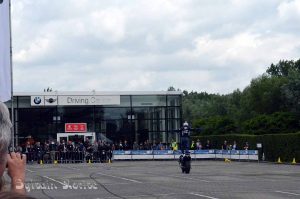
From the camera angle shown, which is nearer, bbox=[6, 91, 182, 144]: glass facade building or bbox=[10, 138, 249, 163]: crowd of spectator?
bbox=[10, 138, 249, 163]: crowd of spectator

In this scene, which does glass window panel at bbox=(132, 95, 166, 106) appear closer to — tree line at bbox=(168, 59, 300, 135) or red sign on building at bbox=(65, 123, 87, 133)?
tree line at bbox=(168, 59, 300, 135)

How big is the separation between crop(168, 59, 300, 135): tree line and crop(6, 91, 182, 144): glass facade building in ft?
13.1

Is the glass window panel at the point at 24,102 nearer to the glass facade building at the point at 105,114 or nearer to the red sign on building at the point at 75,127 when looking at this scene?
the glass facade building at the point at 105,114

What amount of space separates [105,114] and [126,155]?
7696 mm

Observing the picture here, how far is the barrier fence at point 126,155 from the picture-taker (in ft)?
158

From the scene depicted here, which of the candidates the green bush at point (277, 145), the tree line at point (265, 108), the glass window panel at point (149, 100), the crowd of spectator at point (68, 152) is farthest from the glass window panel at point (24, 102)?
the green bush at point (277, 145)

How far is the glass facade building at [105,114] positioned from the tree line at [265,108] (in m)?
3.99

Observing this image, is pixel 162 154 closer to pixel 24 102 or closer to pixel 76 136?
pixel 76 136

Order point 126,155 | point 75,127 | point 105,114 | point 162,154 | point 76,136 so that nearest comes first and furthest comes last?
point 126,155, point 162,154, point 76,136, point 75,127, point 105,114

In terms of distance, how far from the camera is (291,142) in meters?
43.1

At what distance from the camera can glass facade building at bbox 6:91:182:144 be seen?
186 feet

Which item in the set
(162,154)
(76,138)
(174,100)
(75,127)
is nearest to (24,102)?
(75,127)

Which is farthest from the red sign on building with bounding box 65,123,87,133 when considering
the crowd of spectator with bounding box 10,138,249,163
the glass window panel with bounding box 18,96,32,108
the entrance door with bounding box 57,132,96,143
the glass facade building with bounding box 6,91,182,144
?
the crowd of spectator with bounding box 10,138,249,163

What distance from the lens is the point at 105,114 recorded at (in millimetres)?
58719
